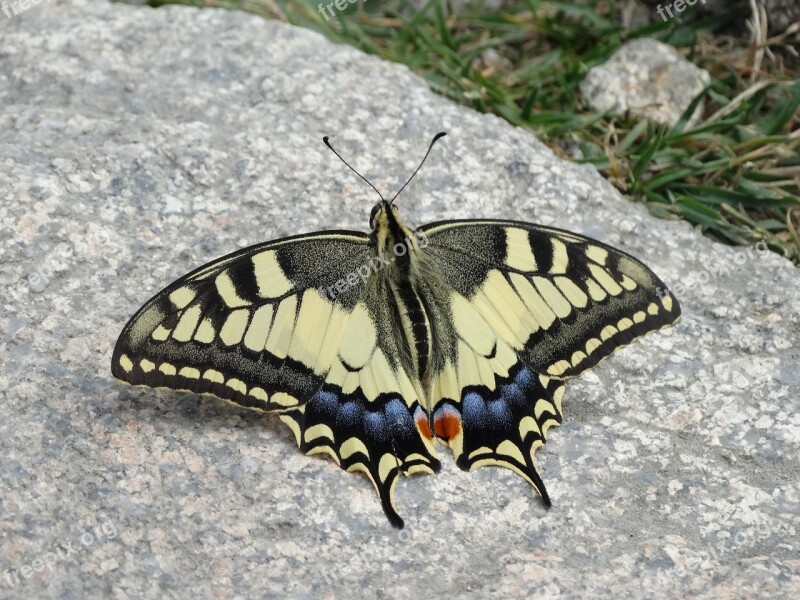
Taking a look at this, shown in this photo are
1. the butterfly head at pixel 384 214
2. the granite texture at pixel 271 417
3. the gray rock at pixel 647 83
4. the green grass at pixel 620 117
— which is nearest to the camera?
the granite texture at pixel 271 417

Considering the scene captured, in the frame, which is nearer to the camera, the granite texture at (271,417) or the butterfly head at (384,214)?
the granite texture at (271,417)

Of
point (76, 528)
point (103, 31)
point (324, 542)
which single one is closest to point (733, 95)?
point (103, 31)

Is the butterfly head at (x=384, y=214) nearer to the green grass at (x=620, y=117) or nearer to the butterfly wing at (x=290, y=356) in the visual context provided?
the butterfly wing at (x=290, y=356)

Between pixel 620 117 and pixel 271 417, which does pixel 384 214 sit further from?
pixel 620 117

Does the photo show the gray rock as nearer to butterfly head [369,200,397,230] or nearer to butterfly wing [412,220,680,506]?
butterfly wing [412,220,680,506]

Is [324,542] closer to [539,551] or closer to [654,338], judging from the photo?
[539,551]

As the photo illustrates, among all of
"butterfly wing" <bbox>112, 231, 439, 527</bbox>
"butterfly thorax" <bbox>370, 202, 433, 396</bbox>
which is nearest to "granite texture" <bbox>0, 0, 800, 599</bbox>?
"butterfly wing" <bbox>112, 231, 439, 527</bbox>

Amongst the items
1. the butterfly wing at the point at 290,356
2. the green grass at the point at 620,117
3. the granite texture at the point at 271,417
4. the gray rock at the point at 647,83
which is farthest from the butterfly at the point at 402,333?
the gray rock at the point at 647,83

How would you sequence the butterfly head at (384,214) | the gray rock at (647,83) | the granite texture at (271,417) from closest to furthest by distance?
the granite texture at (271,417) < the butterfly head at (384,214) < the gray rock at (647,83)

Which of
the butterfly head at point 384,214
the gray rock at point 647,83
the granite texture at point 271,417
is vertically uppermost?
the butterfly head at point 384,214
